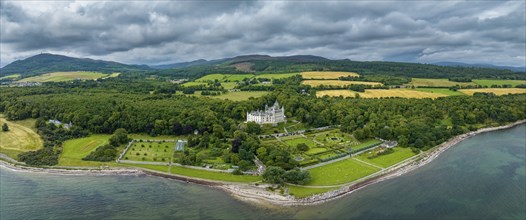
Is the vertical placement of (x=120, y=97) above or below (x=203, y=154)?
above

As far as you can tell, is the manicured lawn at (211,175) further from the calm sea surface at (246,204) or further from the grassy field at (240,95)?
the grassy field at (240,95)

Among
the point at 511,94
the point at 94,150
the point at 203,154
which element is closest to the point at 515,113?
the point at 511,94

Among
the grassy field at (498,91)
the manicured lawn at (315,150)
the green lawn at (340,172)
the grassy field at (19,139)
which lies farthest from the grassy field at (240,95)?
the grassy field at (498,91)


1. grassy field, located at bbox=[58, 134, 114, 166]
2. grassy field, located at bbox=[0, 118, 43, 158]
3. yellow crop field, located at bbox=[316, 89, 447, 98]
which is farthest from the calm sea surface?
yellow crop field, located at bbox=[316, 89, 447, 98]

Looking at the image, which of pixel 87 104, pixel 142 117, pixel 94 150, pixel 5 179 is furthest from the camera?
pixel 87 104

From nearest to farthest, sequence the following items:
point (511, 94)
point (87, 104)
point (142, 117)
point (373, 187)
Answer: point (373, 187), point (142, 117), point (87, 104), point (511, 94)

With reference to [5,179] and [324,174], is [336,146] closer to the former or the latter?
[324,174]

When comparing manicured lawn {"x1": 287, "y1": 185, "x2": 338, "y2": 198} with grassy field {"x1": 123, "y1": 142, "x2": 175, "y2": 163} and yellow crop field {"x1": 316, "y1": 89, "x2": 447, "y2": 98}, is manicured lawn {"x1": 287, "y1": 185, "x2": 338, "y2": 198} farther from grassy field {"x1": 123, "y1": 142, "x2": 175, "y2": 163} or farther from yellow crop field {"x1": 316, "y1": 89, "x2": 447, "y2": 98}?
yellow crop field {"x1": 316, "y1": 89, "x2": 447, "y2": 98}
